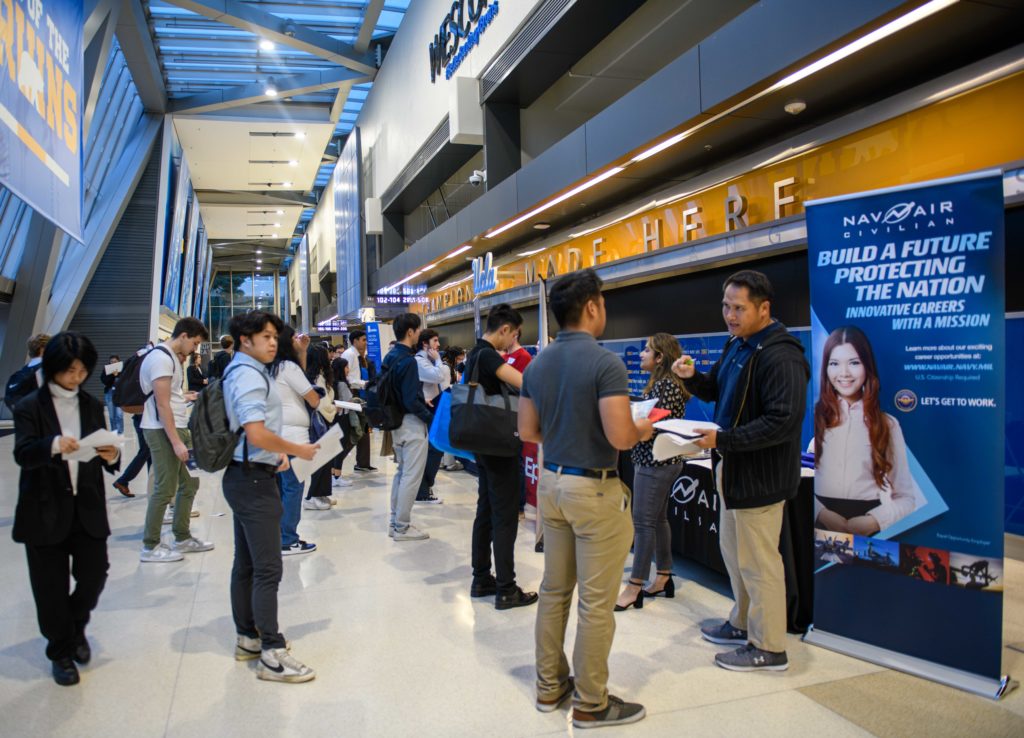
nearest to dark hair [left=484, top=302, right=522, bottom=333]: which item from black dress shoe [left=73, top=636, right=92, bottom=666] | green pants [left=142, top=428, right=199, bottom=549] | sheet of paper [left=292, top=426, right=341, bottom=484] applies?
sheet of paper [left=292, top=426, right=341, bottom=484]

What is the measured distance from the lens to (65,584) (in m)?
2.91

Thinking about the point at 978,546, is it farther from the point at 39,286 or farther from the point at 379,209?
the point at 379,209

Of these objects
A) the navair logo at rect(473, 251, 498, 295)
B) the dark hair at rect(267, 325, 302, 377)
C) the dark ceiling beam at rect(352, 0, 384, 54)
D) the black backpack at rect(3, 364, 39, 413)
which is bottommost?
the black backpack at rect(3, 364, 39, 413)

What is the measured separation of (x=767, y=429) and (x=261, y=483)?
2.09 meters

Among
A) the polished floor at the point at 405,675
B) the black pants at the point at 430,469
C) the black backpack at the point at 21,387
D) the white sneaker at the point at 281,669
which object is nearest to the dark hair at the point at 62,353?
the polished floor at the point at 405,675

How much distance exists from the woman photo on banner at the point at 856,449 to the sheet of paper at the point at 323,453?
7.26 ft

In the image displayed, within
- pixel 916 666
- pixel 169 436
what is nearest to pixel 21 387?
pixel 169 436

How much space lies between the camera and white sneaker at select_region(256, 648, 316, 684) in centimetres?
289

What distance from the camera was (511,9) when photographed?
9.22 meters

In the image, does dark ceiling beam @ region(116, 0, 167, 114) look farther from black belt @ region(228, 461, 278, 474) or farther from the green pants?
black belt @ region(228, 461, 278, 474)

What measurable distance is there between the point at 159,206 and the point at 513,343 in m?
15.8

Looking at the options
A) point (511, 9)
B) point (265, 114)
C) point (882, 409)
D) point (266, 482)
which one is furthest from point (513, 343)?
point (265, 114)

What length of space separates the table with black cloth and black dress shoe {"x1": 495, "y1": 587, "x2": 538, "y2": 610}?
0.94 m

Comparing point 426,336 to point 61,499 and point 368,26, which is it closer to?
point 61,499
